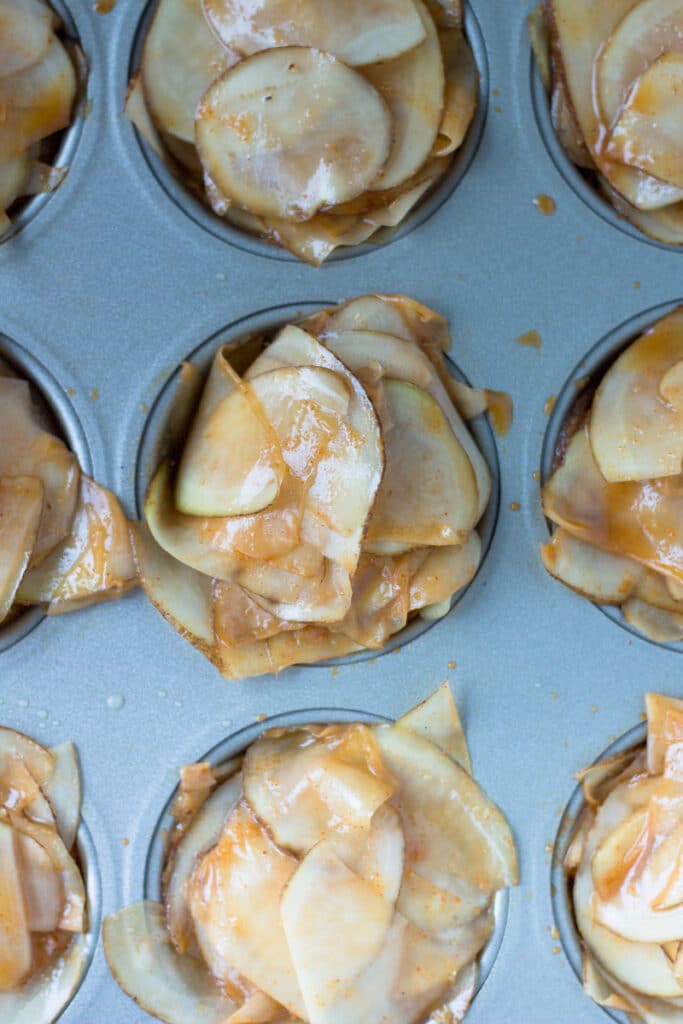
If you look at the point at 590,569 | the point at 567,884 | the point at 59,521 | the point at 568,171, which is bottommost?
the point at 567,884

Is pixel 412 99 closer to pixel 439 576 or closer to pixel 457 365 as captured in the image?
pixel 457 365

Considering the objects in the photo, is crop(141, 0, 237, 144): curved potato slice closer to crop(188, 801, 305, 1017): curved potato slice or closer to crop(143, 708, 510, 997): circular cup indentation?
crop(143, 708, 510, 997): circular cup indentation

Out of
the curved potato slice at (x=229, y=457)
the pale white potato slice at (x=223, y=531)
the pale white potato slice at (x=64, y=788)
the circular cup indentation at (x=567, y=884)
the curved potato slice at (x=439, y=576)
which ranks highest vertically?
the curved potato slice at (x=229, y=457)

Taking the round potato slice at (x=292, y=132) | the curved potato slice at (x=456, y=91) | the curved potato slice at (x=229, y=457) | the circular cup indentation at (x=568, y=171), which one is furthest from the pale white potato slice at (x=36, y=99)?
the circular cup indentation at (x=568, y=171)

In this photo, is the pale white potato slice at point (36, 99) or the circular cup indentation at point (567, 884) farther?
the circular cup indentation at point (567, 884)

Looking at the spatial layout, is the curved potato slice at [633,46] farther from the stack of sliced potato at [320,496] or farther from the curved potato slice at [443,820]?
the curved potato slice at [443,820]

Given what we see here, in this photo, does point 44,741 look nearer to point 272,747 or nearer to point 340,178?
point 272,747

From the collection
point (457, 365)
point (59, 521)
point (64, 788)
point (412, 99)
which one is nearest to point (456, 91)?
point (412, 99)

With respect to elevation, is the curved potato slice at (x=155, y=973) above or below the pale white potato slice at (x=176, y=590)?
below
